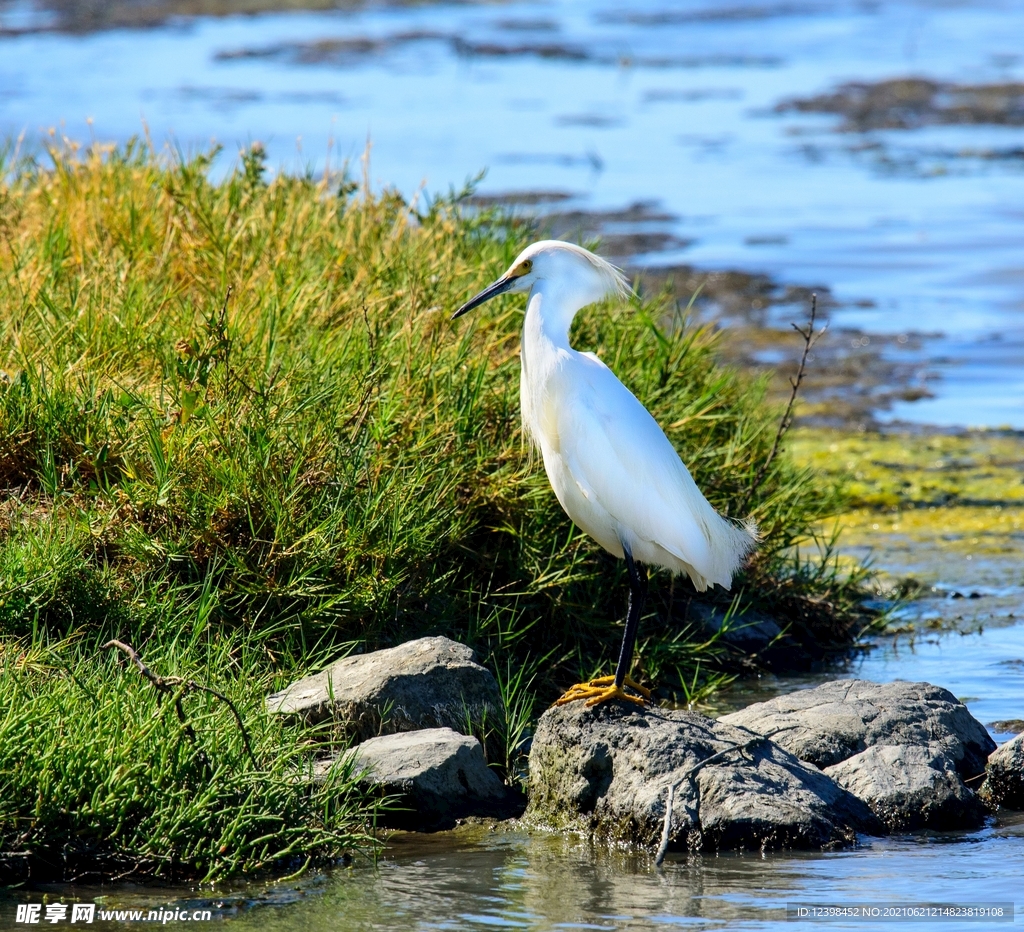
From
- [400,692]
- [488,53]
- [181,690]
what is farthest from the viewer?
[488,53]

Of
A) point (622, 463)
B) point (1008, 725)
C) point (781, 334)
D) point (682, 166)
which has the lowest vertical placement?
point (1008, 725)

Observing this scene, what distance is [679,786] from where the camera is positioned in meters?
4.04

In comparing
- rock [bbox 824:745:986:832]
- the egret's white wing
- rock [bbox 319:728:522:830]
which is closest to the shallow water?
the egret's white wing

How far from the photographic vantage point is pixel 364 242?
22.2ft

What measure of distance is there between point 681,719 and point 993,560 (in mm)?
3105

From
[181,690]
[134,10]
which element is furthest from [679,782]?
[134,10]

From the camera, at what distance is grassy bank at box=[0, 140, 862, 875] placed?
378 centimetres

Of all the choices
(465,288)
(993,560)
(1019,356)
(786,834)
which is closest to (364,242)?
(465,288)

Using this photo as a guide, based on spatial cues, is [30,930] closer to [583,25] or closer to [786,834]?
[786,834]

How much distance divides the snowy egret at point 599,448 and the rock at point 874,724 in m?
0.46

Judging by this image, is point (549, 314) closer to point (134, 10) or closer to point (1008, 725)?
point (1008, 725)

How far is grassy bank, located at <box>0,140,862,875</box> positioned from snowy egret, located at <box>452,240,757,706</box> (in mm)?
627

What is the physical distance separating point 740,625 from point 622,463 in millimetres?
1353

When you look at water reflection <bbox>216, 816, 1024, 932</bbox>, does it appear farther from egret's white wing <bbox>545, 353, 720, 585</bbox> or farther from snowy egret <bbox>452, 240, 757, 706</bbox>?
egret's white wing <bbox>545, 353, 720, 585</bbox>
